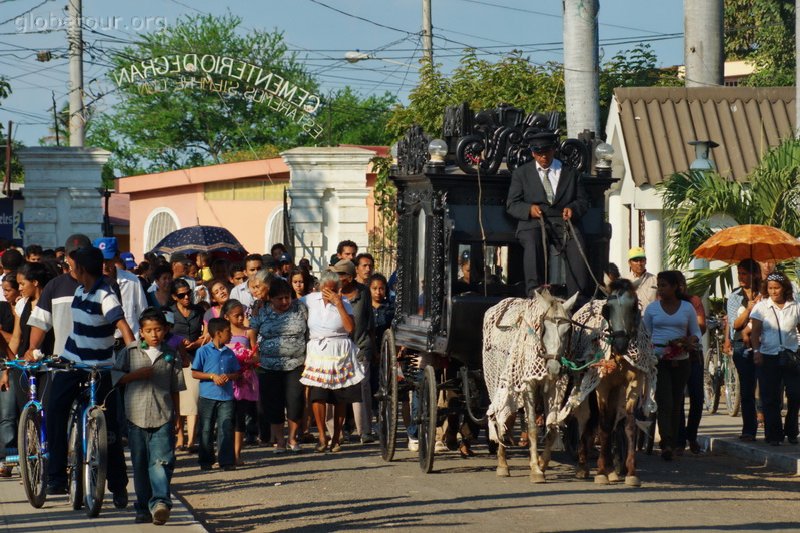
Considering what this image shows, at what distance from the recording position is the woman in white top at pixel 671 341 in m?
14.2

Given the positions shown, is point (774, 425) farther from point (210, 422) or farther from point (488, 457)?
point (210, 422)

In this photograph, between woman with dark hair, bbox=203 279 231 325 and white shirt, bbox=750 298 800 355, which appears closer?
white shirt, bbox=750 298 800 355

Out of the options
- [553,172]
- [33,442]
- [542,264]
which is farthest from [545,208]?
[33,442]

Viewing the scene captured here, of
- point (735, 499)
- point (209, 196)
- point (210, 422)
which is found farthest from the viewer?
point (209, 196)

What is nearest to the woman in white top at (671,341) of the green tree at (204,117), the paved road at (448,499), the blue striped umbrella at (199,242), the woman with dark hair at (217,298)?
the paved road at (448,499)

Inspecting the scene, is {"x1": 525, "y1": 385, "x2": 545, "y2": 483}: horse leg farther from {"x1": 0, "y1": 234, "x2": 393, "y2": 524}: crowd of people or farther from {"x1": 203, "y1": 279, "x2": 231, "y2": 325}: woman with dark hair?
{"x1": 203, "y1": 279, "x2": 231, "y2": 325}: woman with dark hair

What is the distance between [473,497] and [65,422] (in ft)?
10.3

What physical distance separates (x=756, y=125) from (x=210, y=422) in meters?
13.8

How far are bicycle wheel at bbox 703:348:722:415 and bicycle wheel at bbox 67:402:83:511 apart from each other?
31.8ft

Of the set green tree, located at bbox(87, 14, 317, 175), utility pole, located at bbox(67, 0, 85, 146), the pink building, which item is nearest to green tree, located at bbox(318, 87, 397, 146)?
green tree, located at bbox(87, 14, 317, 175)

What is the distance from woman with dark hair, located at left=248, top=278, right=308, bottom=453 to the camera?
584 inches

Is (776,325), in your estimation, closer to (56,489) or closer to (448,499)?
(448,499)

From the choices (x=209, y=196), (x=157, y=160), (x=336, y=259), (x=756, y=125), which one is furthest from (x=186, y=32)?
(x=336, y=259)

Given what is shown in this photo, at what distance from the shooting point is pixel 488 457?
14000mm
